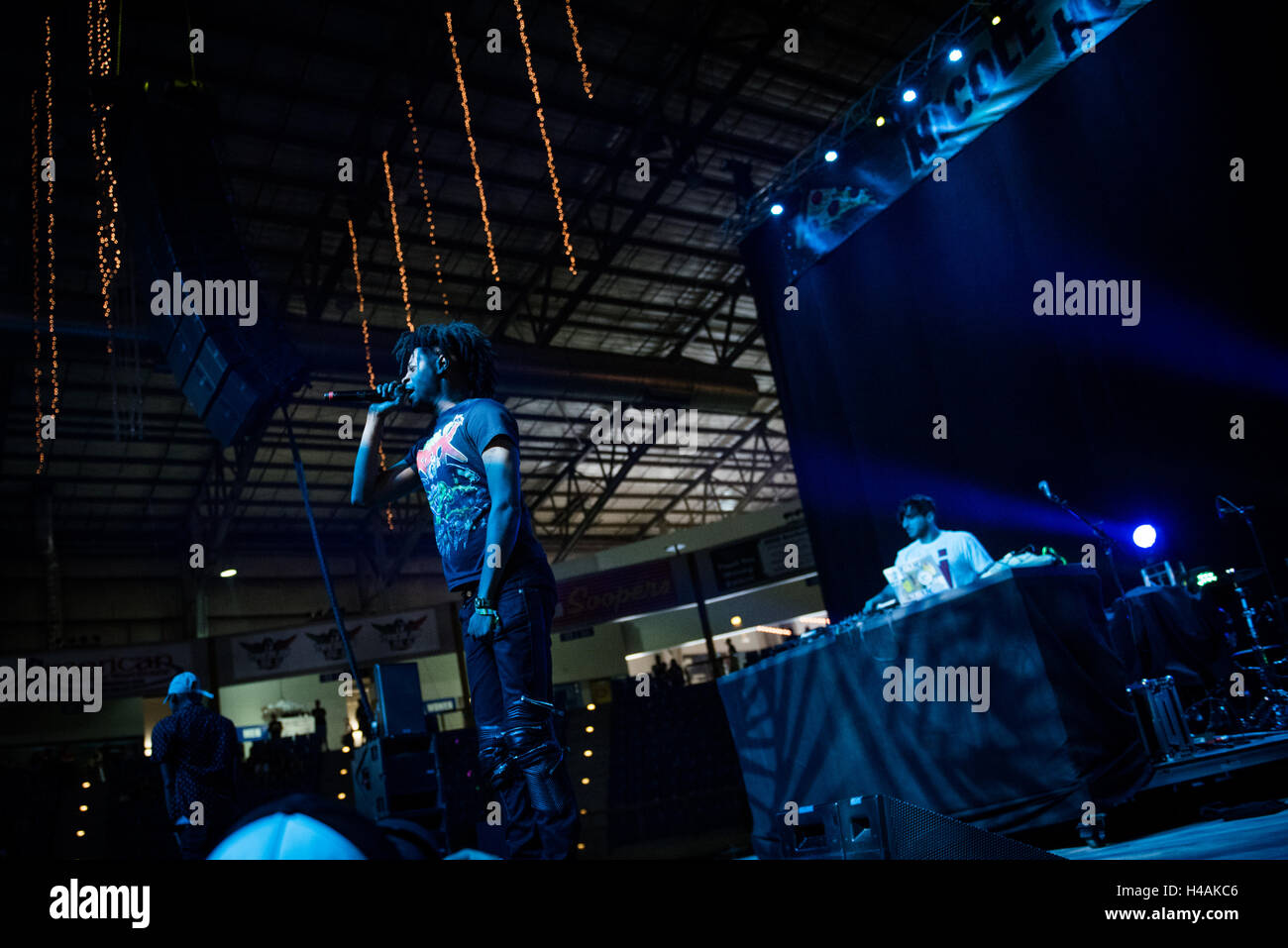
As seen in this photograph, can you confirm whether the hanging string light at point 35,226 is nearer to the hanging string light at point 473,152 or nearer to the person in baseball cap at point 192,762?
the hanging string light at point 473,152

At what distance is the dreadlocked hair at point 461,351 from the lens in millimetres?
2525

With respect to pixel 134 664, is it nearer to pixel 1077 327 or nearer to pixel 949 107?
pixel 949 107

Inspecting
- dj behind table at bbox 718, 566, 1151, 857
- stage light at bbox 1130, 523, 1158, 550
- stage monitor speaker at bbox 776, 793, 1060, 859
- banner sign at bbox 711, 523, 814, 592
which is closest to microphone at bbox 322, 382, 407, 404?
stage monitor speaker at bbox 776, 793, 1060, 859

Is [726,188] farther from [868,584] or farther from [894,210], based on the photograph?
[868,584]

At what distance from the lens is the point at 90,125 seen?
31.5 ft

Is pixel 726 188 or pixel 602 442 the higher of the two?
pixel 726 188

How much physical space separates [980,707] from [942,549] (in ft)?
5.27

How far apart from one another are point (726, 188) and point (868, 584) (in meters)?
6.81

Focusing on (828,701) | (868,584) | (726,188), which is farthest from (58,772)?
(726,188)

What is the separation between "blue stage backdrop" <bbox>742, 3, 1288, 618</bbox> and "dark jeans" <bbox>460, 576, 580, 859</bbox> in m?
6.35

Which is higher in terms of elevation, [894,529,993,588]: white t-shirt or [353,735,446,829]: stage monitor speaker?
[894,529,993,588]: white t-shirt

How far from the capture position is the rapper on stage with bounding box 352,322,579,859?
196 centimetres

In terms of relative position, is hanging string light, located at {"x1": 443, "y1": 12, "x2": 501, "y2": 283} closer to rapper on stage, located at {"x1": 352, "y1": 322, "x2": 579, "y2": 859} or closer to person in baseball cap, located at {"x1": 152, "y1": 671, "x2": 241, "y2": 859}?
person in baseball cap, located at {"x1": 152, "y1": 671, "x2": 241, "y2": 859}

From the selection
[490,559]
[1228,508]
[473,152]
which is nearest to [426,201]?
[473,152]
